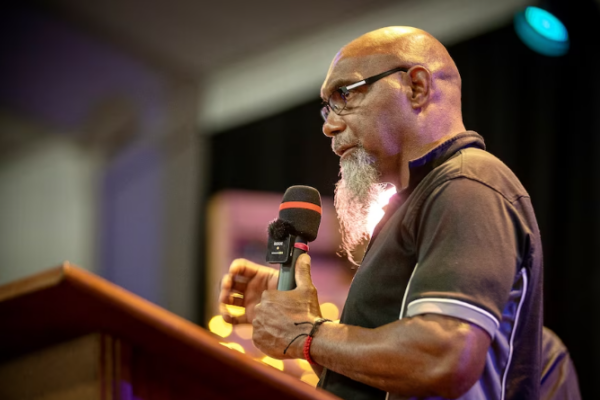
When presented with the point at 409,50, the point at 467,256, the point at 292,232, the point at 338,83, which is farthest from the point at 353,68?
the point at 467,256

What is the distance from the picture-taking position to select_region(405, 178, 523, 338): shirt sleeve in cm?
125

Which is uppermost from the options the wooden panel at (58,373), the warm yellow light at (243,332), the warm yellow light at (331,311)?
the wooden panel at (58,373)

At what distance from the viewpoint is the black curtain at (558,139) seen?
3.38m

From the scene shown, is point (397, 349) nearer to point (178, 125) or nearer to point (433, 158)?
point (433, 158)

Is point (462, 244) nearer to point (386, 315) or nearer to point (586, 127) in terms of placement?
point (386, 315)

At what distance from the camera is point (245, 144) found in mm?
5441

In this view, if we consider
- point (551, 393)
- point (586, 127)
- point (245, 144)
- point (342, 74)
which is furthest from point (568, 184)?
point (245, 144)

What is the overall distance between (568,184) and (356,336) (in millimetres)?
2547

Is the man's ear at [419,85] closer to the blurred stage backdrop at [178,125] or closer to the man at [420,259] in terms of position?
the man at [420,259]

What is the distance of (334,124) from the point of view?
1817 mm

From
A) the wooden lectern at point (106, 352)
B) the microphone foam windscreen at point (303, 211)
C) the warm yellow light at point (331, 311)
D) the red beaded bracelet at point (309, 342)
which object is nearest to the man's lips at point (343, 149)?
the microphone foam windscreen at point (303, 211)

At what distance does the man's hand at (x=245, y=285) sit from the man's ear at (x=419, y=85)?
69cm

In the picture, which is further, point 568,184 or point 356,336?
point 568,184

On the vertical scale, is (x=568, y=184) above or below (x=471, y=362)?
above
